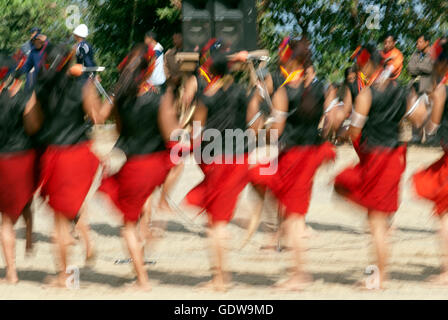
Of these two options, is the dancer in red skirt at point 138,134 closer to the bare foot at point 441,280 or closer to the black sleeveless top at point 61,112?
the black sleeveless top at point 61,112

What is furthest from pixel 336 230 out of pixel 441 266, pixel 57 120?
pixel 57 120

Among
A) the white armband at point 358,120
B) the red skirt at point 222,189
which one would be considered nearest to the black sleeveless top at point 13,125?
the red skirt at point 222,189

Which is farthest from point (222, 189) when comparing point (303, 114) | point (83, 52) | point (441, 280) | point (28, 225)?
point (83, 52)

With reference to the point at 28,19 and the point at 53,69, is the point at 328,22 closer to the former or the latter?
the point at 28,19

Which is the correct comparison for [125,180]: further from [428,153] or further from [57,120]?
[428,153]

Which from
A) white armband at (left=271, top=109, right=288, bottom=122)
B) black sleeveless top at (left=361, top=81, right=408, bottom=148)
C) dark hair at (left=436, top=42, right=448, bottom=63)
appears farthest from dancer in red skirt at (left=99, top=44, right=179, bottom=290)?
dark hair at (left=436, top=42, right=448, bottom=63)

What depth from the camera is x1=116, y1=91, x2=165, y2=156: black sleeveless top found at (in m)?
6.85

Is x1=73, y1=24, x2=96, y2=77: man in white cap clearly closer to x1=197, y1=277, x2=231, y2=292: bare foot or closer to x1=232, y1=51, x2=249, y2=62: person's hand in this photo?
x1=232, y1=51, x2=249, y2=62: person's hand

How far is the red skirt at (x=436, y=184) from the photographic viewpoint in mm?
7176

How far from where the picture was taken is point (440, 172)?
23.7 ft

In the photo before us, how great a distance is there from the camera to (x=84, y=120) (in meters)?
7.23

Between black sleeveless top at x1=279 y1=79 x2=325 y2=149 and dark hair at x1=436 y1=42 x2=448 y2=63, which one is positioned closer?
dark hair at x1=436 y1=42 x2=448 y2=63

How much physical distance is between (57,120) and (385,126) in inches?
93.2

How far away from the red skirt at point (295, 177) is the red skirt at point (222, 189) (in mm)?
383
